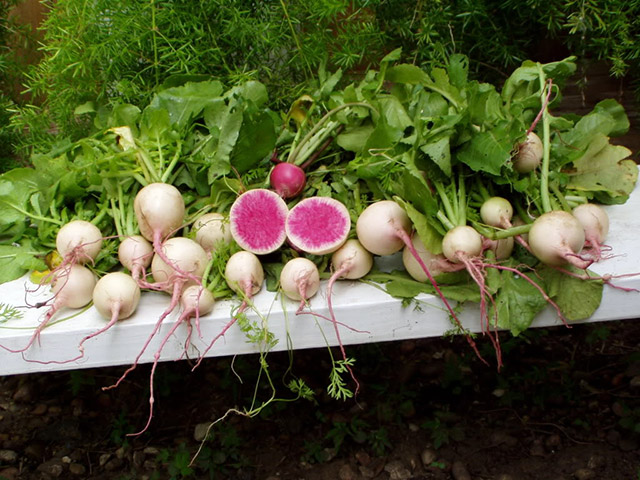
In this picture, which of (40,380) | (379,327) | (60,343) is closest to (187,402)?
(40,380)

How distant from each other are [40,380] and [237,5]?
1480 mm

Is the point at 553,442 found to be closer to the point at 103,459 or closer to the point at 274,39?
the point at 103,459

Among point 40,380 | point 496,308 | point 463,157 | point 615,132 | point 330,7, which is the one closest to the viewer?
point 496,308

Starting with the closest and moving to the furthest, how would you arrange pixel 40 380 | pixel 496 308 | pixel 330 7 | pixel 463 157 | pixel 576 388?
pixel 496 308, pixel 463 157, pixel 330 7, pixel 576 388, pixel 40 380

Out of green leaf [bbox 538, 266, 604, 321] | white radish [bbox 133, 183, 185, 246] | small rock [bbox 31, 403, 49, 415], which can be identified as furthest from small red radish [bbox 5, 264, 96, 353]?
green leaf [bbox 538, 266, 604, 321]

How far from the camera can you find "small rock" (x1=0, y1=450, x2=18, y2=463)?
5.34 feet

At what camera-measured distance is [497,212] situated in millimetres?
1136

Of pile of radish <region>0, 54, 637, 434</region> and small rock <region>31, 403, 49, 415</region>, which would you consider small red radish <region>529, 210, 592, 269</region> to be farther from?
small rock <region>31, 403, 49, 415</region>

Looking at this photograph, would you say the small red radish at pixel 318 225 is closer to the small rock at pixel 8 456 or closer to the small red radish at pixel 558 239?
the small red radish at pixel 558 239

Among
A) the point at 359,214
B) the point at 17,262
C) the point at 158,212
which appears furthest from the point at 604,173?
the point at 17,262

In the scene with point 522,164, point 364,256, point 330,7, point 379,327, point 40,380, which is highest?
point 330,7

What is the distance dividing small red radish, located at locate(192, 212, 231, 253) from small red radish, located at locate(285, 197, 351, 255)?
0.15m

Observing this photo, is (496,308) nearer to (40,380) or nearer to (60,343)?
(60,343)

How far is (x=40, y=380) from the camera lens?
1983mm
